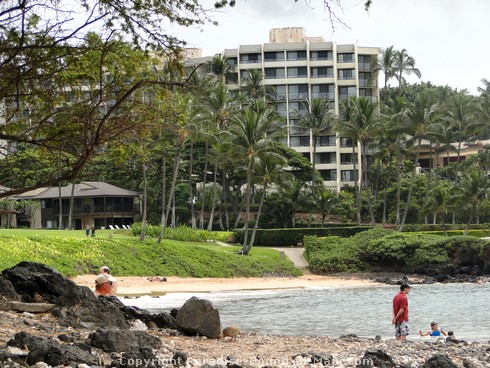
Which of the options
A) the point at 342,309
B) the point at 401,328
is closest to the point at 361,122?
the point at 342,309

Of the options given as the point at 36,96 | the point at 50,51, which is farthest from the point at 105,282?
the point at 50,51

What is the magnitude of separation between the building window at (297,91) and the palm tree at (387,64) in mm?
8400

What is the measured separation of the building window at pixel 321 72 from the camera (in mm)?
89375

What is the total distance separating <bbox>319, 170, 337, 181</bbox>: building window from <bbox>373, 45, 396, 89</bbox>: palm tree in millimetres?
12950

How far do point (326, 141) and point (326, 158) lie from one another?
1.96m

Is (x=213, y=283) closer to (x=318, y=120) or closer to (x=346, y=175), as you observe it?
(x=318, y=120)

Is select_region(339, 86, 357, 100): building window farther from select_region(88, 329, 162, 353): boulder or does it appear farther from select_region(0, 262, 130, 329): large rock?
select_region(88, 329, 162, 353): boulder

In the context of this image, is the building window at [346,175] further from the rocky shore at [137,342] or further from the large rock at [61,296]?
the large rock at [61,296]

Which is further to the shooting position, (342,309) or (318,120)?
(318,120)

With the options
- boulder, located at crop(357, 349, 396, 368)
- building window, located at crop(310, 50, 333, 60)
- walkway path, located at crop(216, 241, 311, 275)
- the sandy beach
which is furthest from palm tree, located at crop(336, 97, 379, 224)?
boulder, located at crop(357, 349, 396, 368)

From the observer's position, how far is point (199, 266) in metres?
41.2

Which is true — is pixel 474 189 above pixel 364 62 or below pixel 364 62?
below

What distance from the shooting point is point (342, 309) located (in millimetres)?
27172

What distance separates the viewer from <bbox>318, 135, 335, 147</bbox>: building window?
287 feet
